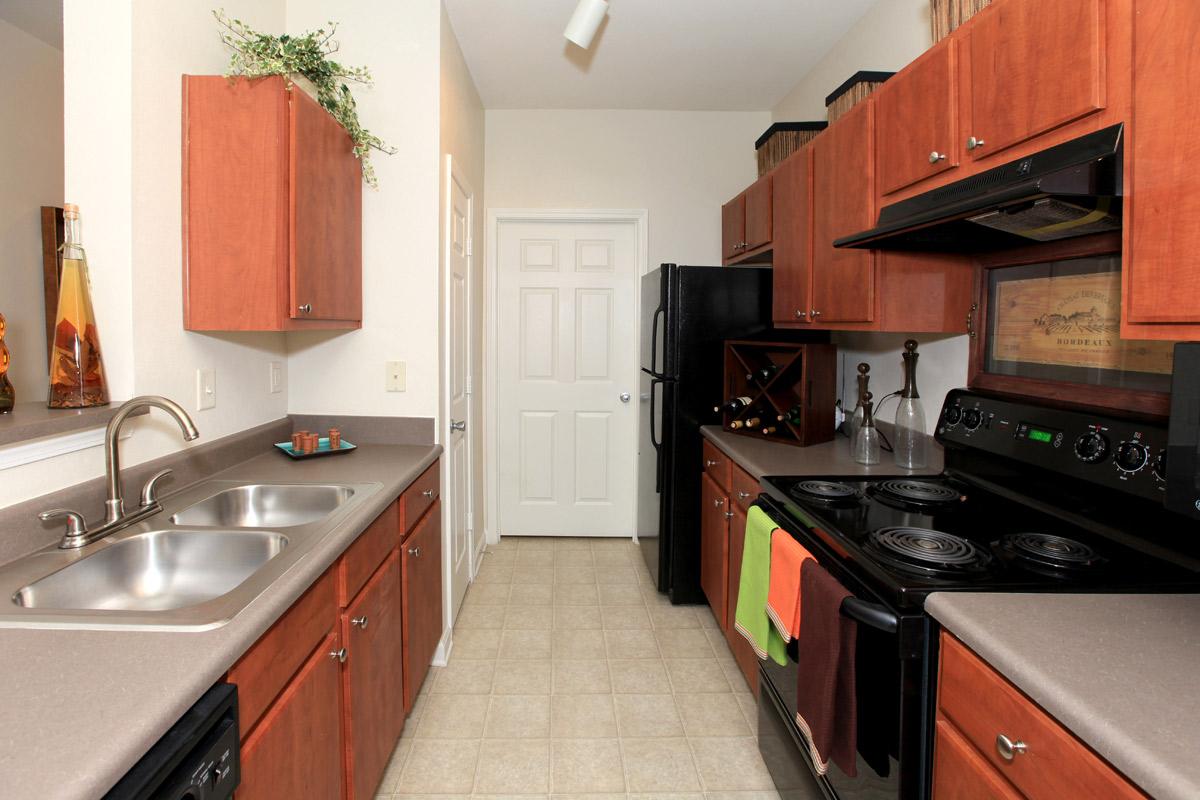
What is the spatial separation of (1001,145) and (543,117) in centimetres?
305

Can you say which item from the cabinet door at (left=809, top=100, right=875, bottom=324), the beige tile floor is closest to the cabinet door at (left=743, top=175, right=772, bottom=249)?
the cabinet door at (left=809, top=100, right=875, bottom=324)

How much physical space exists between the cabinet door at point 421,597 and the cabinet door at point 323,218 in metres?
0.81

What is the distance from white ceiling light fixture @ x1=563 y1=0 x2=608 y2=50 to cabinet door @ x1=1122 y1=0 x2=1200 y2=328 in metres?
1.98

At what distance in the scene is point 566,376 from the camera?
13.4ft

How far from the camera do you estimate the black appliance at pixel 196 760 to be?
2.38 feet

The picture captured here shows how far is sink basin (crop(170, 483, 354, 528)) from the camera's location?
5.78 ft

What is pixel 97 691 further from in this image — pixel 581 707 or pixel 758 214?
pixel 758 214

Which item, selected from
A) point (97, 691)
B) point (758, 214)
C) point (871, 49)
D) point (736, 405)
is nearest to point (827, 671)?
point (97, 691)

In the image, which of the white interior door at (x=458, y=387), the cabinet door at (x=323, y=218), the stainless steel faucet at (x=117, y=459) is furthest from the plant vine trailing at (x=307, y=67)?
the stainless steel faucet at (x=117, y=459)

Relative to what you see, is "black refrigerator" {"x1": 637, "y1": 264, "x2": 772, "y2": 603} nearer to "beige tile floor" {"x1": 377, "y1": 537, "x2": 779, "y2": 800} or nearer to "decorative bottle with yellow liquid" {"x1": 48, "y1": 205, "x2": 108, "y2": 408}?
"beige tile floor" {"x1": 377, "y1": 537, "x2": 779, "y2": 800}

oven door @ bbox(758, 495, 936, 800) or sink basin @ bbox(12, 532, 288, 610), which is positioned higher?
sink basin @ bbox(12, 532, 288, 610)

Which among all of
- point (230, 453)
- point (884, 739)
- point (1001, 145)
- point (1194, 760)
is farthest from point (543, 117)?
point (1194, 760)

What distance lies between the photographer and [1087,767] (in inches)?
30.2

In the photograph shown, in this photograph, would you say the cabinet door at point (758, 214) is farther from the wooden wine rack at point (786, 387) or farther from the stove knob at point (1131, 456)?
the stove knob at point (1131, 456)
